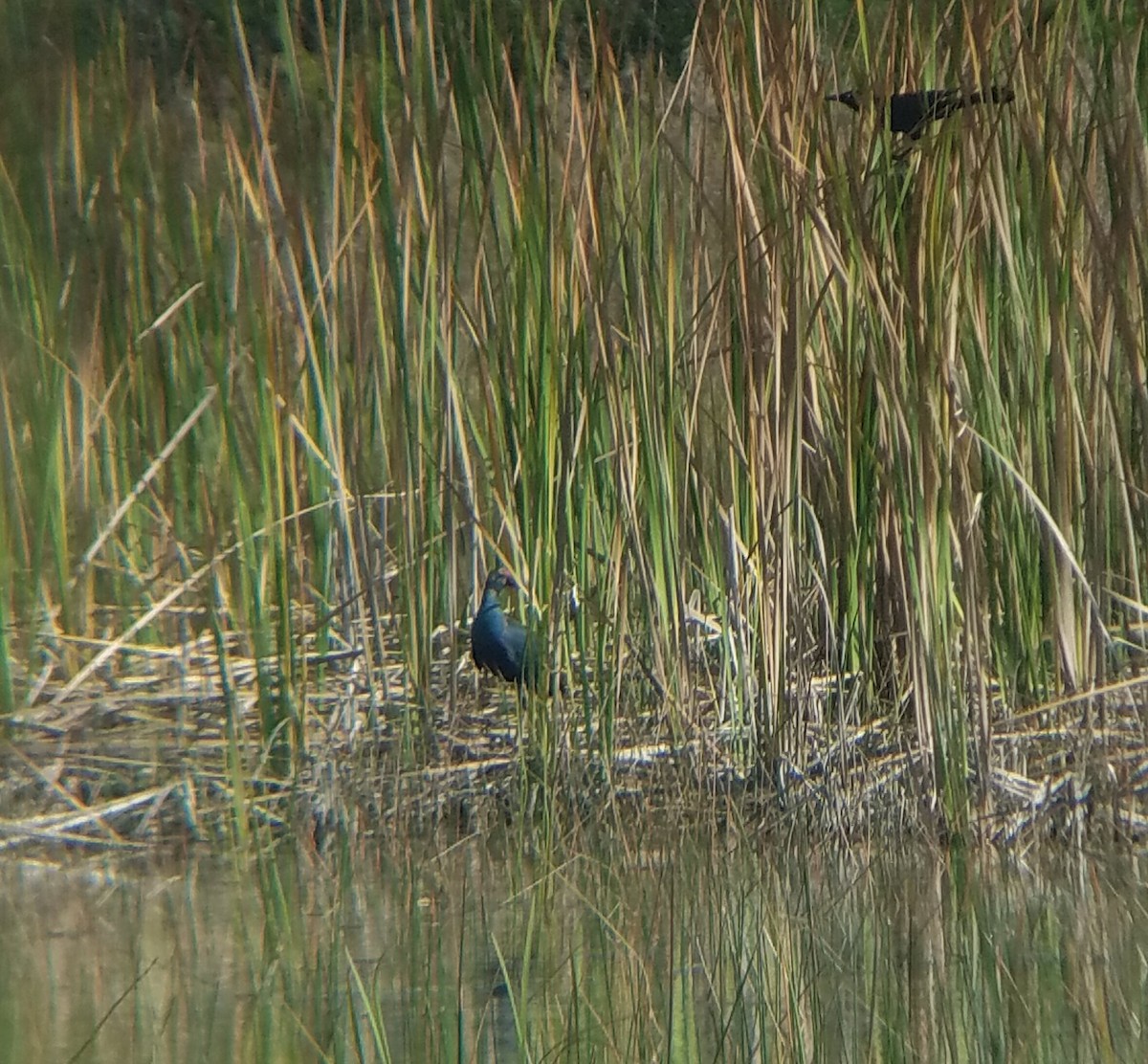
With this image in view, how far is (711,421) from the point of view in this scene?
7.55 ft

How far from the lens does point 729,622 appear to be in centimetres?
228

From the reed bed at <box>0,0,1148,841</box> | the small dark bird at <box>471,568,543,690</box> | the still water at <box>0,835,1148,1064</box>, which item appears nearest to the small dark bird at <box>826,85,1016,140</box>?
the reed bed at <box>0,0,1148,841</box>

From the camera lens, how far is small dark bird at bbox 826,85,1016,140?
2.14 meters

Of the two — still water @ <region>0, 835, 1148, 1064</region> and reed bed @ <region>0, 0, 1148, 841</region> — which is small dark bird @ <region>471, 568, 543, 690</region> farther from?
still water @ <region>0, 835, 1148, 1064</region>

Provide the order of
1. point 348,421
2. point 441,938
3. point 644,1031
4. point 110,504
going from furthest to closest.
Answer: point 110,504
point 348,421
point 441,938
point 644,1031

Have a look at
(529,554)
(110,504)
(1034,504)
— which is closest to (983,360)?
(1034,504)

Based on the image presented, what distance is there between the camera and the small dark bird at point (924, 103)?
214 centimetres

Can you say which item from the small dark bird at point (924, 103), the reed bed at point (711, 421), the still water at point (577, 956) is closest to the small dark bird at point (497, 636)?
the reed bed at point (711, 421)

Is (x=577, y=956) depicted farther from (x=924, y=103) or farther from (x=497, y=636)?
(x=924, y=103)

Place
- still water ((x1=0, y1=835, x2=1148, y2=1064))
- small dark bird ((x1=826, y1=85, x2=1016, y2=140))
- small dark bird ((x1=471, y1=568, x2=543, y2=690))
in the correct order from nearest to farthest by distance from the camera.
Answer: still water ((x1=0, y1=835, x2=1148, y2=1064)), small dark bird ((x1=826, y1=85, x2=1016, y2=140)), small dark bird ((x1=471, y1=568, x2=543, y2=690))

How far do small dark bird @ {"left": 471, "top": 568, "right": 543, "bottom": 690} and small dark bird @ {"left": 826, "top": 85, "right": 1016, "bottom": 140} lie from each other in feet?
2.40

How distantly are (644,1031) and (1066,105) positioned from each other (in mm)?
1208

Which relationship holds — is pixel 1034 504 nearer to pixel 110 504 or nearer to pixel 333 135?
pixel 333 135

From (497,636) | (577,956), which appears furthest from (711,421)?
(577,956)
